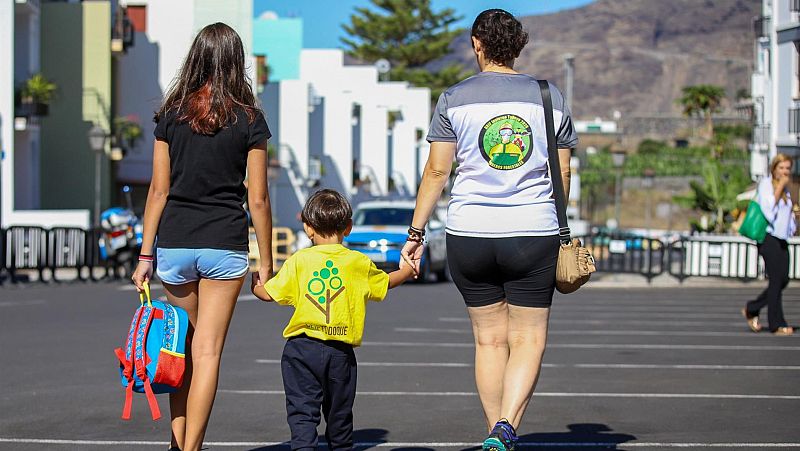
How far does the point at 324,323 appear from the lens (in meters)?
5.97

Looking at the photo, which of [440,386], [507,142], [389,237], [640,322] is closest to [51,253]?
[389,237]

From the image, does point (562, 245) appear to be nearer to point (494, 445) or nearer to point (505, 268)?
point (505, 268)

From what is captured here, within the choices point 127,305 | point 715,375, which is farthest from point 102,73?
point 715,375

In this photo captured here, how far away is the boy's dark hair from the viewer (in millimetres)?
6090

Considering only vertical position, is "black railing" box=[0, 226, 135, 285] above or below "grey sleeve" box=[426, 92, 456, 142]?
below

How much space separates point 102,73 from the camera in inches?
1602

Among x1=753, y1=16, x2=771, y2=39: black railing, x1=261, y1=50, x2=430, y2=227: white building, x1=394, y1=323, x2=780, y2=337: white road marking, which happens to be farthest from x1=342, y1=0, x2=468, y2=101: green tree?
x1=394, y1=323, x2=780, y2=337: white road marking

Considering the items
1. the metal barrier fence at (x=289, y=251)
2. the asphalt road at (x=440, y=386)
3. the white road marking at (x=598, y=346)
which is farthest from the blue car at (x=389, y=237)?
the white road marking at (x=598, y=346)

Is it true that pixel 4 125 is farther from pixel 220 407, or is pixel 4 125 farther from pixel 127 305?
pixel 220 407

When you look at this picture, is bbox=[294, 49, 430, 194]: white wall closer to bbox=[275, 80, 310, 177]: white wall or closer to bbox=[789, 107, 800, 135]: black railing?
bbox=[275, 80, 310, 177]: white wall

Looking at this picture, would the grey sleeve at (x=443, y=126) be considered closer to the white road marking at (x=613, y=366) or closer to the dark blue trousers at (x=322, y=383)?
the dark blue trousers at (x=322, y=383)

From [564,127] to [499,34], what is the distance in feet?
1.78

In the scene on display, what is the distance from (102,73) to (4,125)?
8.23 m

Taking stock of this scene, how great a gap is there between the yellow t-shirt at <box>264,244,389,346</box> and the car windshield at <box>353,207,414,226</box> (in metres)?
20.9
